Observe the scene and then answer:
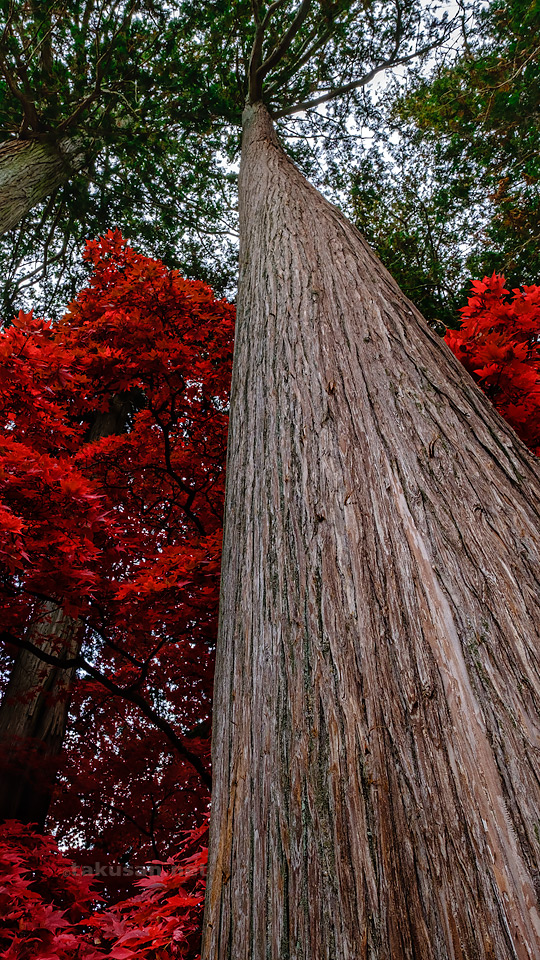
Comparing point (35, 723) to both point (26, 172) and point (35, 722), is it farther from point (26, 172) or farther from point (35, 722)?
point (26, 172)

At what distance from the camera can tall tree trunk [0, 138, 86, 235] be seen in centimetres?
532

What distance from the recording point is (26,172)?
5.59 meters

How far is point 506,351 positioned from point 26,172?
5.74m

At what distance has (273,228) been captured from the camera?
242 centimetres

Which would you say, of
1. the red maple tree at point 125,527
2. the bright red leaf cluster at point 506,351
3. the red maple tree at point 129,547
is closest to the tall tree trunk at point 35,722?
the red maple tree at point 125,527

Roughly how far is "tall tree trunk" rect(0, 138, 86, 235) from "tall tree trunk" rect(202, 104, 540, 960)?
A: 5.50 m

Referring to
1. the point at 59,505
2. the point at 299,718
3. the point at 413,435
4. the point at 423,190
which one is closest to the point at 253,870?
the point at 299,718

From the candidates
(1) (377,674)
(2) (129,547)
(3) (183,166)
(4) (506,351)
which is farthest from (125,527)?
(3) (183,166)

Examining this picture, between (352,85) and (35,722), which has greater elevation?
(352,85)

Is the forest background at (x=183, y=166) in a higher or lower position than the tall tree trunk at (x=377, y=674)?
higher

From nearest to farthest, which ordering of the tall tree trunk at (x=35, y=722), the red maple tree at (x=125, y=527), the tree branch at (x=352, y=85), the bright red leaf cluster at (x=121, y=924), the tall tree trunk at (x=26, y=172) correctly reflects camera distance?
the bright red leaf cluster at (x=121, y=924)
the red maple tree at (x=125, y=527)
the tall tree trunk at (x=35, y=722)
the tall tree trunk at (x=26, y=172)
the tree branch at (x=352, y=85)

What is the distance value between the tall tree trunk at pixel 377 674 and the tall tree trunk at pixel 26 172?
18.0ft

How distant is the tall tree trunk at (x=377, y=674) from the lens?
566 mm

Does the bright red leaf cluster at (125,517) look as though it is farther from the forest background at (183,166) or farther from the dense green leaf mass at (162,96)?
the dense green leaf mass at (162,96)
